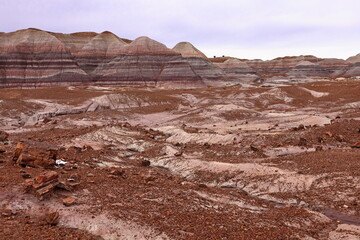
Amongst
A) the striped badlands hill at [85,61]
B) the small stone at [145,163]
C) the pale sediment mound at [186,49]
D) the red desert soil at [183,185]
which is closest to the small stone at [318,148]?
the red desert soil at [183,185]

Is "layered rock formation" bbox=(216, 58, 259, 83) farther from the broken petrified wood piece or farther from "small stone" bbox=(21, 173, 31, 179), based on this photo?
the broken petrified wood piece

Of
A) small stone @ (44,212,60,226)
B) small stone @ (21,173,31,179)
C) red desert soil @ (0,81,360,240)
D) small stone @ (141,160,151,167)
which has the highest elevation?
small stone @ (21,173,31,179)

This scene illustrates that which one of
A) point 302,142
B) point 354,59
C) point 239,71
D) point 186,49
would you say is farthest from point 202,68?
point 354,59

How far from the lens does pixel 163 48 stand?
83938mm

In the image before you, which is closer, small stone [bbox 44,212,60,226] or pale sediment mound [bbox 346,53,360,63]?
small stone [bbox 44,212,60,226]

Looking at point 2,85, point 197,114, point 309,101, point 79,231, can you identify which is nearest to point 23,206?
point 79,231

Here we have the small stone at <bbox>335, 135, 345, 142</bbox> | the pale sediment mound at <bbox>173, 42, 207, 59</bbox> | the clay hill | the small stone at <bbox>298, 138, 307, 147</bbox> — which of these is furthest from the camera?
the pale sediment mound at <bbox>173, 42, 207, 59</bbox>

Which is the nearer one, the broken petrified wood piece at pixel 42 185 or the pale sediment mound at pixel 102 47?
the broken petrified wood piece at pixel 42 185

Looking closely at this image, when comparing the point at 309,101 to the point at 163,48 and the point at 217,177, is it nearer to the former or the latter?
the point at 217,177

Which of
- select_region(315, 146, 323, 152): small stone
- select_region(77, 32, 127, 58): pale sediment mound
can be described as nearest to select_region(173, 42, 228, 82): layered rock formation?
select_region(77, 32, 127, 58): pale sediment mound

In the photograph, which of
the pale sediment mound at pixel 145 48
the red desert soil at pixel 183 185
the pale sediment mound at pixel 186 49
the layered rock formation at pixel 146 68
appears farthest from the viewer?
the pale sediment mound at pixel 186 49

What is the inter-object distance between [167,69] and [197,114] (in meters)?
46.0

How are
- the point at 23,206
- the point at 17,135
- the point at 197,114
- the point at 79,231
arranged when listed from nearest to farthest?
the point at 79,231
the point at 23,206
the point at 17,135
the point at 197,114

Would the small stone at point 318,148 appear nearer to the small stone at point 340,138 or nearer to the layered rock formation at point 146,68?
the small stone at point 340,138
